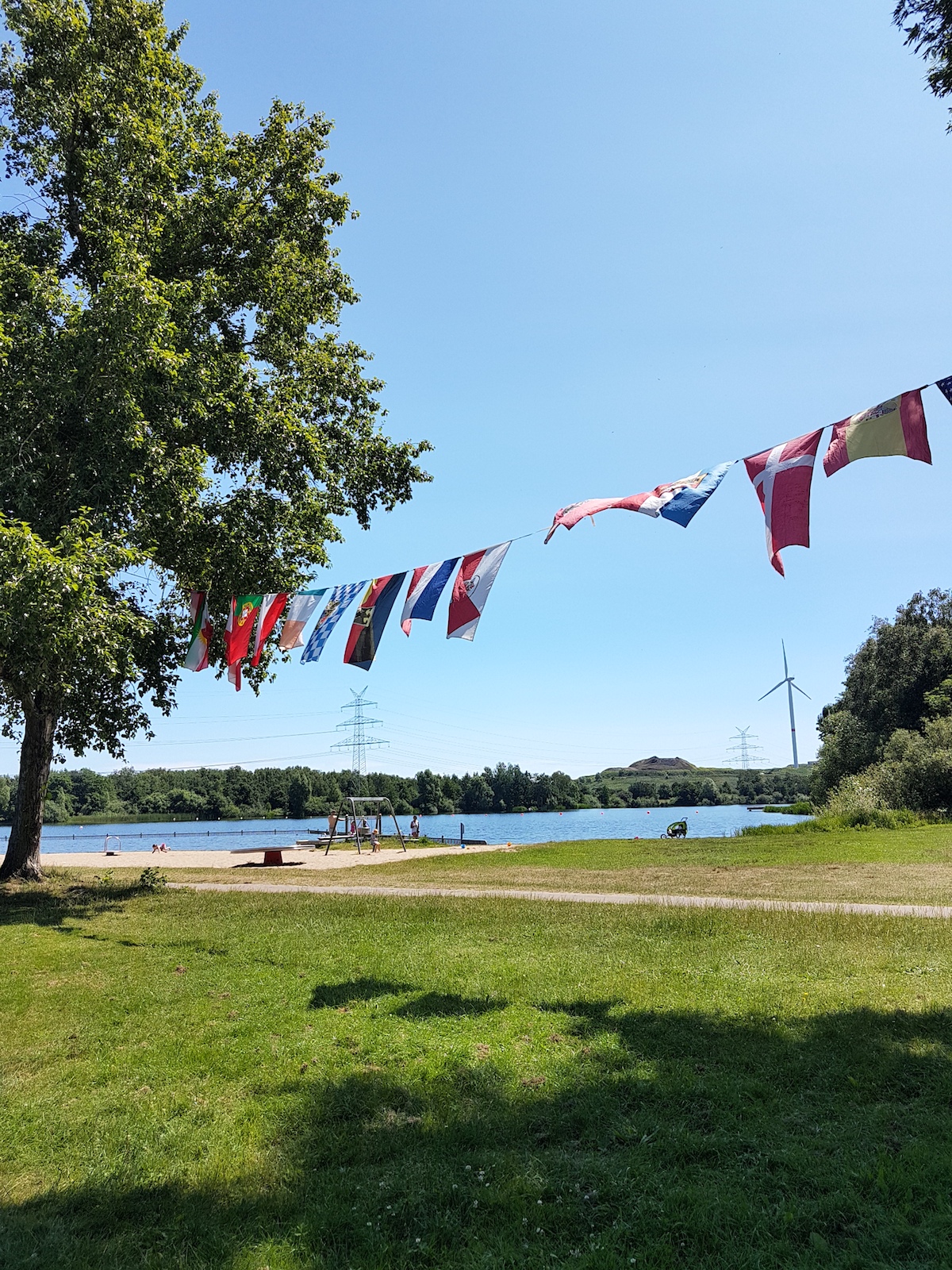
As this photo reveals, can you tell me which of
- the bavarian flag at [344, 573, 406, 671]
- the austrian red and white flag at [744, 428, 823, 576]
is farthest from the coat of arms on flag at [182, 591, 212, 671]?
the austrian red and white flag at [744, 428, 823, 576]

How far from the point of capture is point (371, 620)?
13.6 m

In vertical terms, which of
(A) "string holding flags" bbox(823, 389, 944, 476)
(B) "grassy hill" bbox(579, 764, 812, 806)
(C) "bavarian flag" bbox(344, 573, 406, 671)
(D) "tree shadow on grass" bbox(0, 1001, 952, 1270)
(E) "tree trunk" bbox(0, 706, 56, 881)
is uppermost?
(A) "string holding flags" bbox(823, 389, 944, 476)

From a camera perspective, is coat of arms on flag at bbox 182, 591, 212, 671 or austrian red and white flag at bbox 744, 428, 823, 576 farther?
coat of arms on flag at bbox 182, 591, 212, 671

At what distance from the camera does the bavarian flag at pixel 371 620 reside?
44.0ft

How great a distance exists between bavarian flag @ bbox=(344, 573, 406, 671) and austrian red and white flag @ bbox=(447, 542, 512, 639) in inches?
63.1

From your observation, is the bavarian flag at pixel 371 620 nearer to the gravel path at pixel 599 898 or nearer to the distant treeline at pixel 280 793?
the gravel path at pixel 599 898

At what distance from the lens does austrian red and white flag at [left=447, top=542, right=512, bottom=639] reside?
38.9 ft

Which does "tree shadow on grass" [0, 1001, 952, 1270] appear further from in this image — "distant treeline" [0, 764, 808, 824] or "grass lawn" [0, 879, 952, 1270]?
"distant treeline" [0, 764, 808, 824]

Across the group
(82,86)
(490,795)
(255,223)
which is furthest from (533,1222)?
(490,795)

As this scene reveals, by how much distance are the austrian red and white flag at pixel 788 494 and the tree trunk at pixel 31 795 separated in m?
13.5

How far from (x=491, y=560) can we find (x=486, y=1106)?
317 inches

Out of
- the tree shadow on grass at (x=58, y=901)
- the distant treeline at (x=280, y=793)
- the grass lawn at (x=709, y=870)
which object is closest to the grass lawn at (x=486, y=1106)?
the tree shadow on grass at (x=58, y=901)

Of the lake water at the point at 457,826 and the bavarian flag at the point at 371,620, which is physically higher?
the bavarian flag at the point at 371,620

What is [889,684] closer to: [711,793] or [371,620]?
[371,620]
